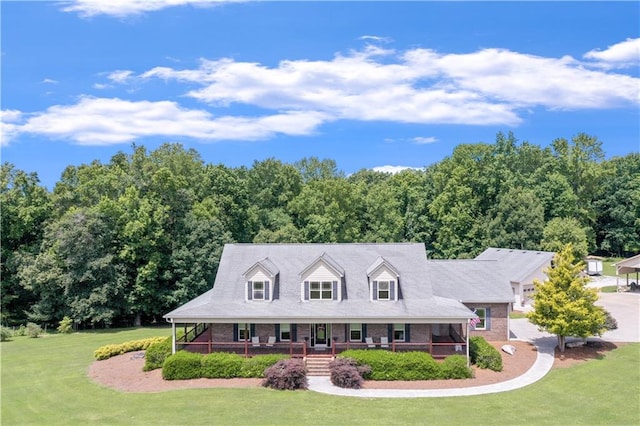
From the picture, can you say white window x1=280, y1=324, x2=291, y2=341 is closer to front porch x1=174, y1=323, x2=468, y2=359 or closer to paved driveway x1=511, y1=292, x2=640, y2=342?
front porch x1=174, y1=323, x2=468, y2=359

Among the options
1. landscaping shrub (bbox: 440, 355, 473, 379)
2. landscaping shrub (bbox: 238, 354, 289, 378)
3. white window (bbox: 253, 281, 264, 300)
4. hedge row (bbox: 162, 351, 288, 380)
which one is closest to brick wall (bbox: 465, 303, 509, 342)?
landscaping shrub (bbox: 440, 355, 473, 379)

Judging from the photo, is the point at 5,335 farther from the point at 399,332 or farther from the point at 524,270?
the point at 524,270

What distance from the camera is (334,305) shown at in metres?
30.9

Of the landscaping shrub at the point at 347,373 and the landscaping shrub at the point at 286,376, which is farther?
the landscaping shrub at the point at 347,373

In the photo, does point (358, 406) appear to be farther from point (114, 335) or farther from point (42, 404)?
point (114, 335)

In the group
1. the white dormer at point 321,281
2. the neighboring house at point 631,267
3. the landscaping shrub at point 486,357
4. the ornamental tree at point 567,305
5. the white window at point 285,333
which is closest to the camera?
the landscaping shrub at point 486,357

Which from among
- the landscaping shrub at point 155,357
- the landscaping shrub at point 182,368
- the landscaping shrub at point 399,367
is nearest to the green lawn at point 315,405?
the landscaping shrub at point 182,368

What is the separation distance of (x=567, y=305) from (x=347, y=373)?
13.1 meters

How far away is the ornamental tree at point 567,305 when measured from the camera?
29922 millimetres

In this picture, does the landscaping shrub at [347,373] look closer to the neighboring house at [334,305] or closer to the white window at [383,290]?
the neighboring house at [334,305]

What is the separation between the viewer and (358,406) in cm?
2338

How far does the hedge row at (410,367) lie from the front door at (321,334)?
367 cm

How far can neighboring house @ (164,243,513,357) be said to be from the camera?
29.3 metres

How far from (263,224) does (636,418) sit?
150 ft
